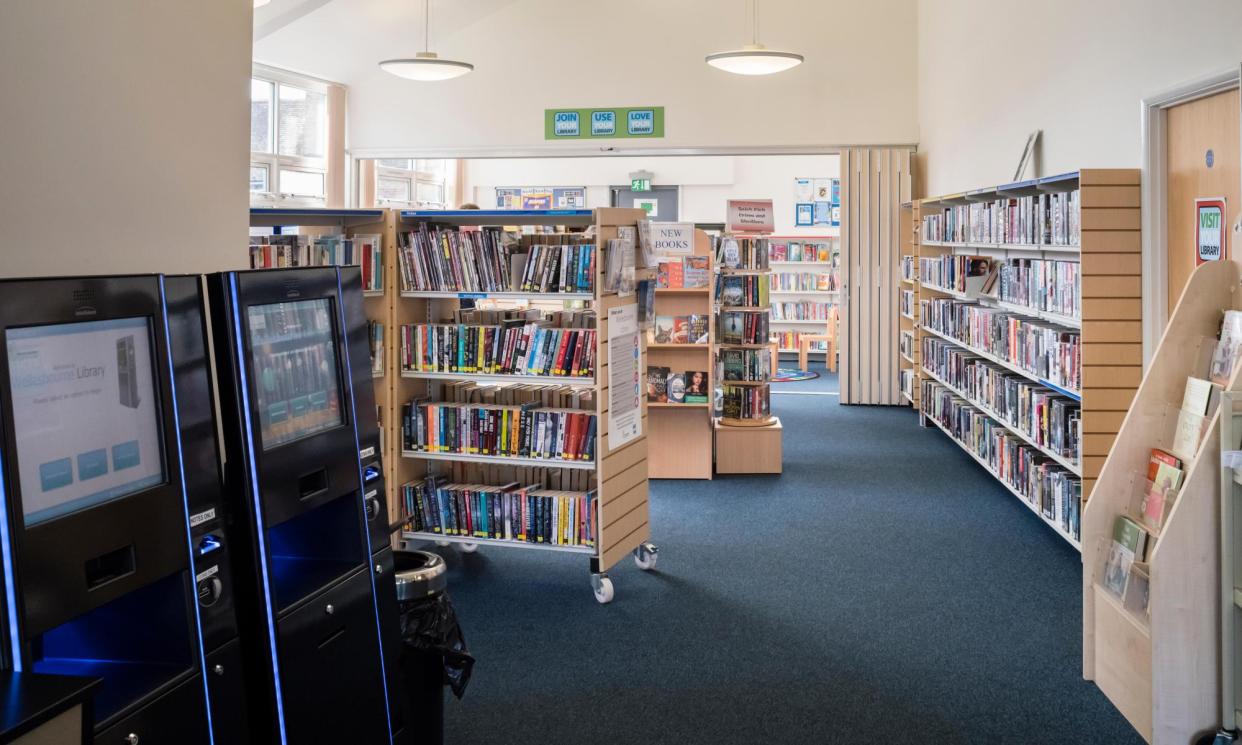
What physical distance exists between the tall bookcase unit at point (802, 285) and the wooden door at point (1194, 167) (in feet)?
33.9

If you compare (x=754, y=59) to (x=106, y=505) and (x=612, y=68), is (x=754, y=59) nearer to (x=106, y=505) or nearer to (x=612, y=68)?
(x=612, y=68)

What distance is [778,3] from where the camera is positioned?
10.6 meters

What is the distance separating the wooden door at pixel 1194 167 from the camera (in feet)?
13.7

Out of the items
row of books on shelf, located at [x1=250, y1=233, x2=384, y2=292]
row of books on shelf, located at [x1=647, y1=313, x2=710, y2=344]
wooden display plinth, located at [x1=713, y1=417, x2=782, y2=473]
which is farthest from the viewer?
wooden display plinth, located at [x1=713, y1=417, x2=782, y2=473]

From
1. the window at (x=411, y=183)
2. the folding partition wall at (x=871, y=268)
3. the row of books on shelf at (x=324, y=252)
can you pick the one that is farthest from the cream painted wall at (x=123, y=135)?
the window at (x=411, y=183)

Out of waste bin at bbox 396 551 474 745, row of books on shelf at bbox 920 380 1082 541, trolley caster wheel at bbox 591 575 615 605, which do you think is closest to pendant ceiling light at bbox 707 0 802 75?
row of books on shelf at bbox 920 380 1082 541

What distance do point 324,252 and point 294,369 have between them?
2.68 metres

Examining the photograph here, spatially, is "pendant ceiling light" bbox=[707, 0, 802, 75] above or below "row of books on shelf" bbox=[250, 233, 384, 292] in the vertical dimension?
above

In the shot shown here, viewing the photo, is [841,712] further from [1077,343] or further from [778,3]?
[778,3]

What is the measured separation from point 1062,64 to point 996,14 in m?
1.62

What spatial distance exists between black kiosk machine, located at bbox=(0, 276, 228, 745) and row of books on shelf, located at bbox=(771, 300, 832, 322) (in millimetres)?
13658

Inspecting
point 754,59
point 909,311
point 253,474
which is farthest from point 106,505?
point 909,311

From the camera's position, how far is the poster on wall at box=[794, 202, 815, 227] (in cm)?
1550

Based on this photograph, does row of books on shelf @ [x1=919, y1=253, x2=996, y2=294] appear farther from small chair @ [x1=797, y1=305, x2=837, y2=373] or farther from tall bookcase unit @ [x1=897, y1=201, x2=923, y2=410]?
small chair @ [x1=797, y1=305, x2=837, y2=373]
